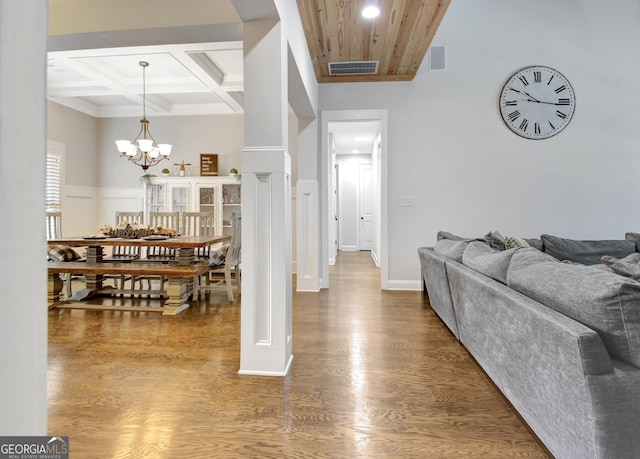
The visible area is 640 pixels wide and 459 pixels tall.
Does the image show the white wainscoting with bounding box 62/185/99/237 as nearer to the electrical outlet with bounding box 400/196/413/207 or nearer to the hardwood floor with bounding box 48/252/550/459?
the hardwood floor with bounding box 48/252/550/459

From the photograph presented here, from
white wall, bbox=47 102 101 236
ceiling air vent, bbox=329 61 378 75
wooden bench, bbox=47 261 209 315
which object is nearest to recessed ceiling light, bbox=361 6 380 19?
ceiling air vent, bbox=329 61 378 75

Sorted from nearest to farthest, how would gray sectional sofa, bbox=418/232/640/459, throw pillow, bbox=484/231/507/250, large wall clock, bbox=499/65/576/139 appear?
1. gray sectional sofa, bbox=418/232/640/459
2. throw pillow, bbox=484/231/507/250
3. large wall clock, bbox=499/65/576/139

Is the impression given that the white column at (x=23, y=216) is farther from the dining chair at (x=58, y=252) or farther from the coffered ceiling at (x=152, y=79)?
the dining chair at (x=58, y=252)

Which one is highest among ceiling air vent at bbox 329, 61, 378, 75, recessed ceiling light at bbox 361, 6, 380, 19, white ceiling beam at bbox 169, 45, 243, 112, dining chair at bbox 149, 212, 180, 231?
white ceiling beam at bbox 169, 45, 243, 112

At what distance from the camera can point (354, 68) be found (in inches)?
159

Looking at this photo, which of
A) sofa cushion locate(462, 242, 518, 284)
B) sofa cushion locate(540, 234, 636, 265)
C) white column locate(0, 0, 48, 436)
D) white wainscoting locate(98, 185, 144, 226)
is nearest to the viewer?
white column locate(0, 0, 48, 436)

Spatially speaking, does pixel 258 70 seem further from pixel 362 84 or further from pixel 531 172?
pixel 531 172

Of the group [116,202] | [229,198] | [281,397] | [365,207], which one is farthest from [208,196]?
[281,397]

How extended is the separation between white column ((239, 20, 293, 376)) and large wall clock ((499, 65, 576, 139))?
3.43 meters

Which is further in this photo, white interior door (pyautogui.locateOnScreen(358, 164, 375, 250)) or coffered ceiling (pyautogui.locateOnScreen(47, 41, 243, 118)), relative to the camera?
white interior door (pyautogui.locateOnScreen(358, 164, 375, 250))

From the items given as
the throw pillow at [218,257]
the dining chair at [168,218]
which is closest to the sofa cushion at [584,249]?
the throw pillow at [218,257]

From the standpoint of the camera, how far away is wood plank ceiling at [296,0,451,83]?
2.76 m

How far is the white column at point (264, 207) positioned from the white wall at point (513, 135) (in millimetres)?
2564

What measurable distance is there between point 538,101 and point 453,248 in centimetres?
279
